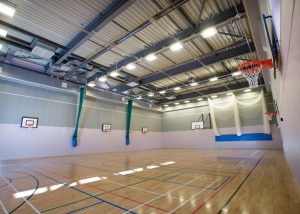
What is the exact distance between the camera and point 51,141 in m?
11.5

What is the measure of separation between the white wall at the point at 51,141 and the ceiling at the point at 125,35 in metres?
4.11

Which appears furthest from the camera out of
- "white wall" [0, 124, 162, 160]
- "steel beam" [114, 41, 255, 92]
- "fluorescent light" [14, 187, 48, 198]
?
"white wall" [0, 124, 162, 160]

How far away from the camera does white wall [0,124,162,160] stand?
9836mm

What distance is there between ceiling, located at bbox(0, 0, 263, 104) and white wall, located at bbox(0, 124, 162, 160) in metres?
4.11

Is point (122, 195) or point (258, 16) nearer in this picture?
point (122, 195)

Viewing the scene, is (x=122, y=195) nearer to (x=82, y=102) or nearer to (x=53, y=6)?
(x=53, y=6)

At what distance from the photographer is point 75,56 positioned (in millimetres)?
9164

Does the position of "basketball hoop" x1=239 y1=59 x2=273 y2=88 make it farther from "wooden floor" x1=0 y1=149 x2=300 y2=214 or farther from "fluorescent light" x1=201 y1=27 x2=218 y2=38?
"wooden floor" x1=0 y1=149 x2=300 y2=214

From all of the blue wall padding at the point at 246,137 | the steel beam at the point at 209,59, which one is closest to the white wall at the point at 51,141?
the steel beam at the point at 209,59

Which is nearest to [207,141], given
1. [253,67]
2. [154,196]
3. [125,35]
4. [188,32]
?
[188,32]

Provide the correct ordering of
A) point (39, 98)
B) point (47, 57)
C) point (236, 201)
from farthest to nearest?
point (39, 98)
point (47, 57)
point (236, 201)

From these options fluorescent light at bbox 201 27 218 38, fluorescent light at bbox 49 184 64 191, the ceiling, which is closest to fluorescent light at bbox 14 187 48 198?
fluorescent light at bbox 49 184 64 191

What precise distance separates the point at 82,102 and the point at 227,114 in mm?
13940

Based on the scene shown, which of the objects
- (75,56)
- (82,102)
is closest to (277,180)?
(75,56)
